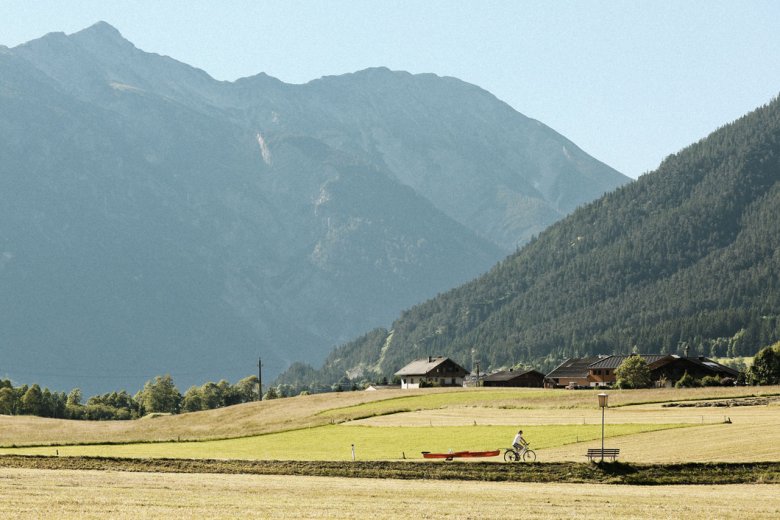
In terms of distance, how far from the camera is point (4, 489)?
51.5 m

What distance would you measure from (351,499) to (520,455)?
25790 millimetres

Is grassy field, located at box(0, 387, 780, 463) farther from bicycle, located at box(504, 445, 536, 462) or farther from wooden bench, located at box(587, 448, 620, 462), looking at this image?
wooden bench, located at box(587, 448, 620, 462)

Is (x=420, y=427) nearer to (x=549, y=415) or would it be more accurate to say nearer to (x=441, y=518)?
(x=549, y=415)

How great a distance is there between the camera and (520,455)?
241 feet

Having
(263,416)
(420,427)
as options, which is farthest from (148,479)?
(263,416)

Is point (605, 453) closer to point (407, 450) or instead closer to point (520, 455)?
point (520, 455)

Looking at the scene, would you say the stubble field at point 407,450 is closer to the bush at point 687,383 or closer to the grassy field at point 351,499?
the grassy field at point 351,499

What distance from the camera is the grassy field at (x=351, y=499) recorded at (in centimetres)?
4362

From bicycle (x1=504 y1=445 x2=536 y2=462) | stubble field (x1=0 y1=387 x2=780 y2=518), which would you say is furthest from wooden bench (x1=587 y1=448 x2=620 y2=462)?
bicycle (x1=504 y1=445 x2=536 y2=462)

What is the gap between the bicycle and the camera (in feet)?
236

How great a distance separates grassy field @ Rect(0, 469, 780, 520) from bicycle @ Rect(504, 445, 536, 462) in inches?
419

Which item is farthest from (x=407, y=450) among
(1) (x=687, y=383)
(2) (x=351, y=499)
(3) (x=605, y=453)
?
(1) (x=687, y=383)

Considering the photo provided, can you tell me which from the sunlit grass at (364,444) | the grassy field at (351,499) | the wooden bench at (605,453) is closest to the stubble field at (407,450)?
the grassy field at (351,499)

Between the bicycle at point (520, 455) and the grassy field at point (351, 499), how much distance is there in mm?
10636
